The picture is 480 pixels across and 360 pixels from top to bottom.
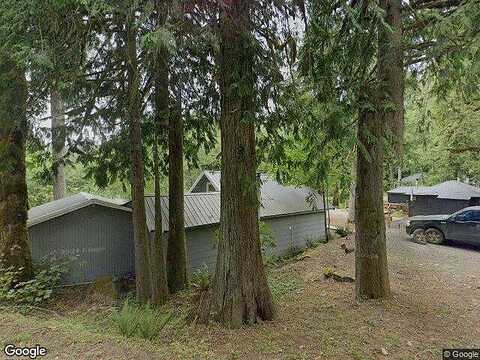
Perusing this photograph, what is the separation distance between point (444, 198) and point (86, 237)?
16.5 m

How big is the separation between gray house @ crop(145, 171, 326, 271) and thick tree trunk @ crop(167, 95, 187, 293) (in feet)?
4.76

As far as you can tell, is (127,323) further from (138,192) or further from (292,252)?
(292,252)

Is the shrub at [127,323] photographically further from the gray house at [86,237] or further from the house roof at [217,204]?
the gray house at [86,237]

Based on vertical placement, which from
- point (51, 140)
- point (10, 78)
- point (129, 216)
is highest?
point (10, 78)

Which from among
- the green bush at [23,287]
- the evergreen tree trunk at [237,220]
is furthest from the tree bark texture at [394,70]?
the green bush at [23,287]

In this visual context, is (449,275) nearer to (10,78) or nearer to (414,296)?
(414,296)

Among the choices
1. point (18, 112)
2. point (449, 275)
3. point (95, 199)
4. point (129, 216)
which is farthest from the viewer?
point (129, 216)

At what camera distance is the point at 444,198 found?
703 inches

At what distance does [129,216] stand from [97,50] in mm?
6557

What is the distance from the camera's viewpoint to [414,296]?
6527 mm

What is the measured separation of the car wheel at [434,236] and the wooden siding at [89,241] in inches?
437

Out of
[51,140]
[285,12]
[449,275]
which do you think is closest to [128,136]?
[51,140]

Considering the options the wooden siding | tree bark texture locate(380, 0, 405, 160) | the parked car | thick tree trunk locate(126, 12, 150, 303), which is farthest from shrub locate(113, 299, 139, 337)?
the parked car

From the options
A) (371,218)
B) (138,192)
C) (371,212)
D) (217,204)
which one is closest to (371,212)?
(371,212)
